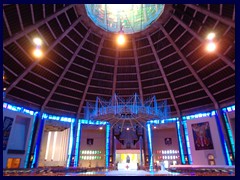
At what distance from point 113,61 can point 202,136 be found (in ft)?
58.9

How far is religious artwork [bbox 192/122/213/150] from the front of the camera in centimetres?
2888

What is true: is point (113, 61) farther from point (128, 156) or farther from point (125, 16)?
point (128, 156)

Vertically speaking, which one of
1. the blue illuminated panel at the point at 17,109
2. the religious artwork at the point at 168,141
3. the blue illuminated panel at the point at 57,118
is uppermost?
the blue illuminated panel at the point at 17,109

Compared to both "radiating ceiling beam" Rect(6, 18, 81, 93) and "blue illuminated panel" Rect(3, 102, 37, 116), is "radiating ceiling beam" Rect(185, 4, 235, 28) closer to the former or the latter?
"radiating ceiling beam" Rect(6, 18, 81, 93)

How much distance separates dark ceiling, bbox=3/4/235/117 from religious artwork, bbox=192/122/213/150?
133 inches

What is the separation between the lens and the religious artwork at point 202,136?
28.9 metres

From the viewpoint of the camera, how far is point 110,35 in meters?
27.8

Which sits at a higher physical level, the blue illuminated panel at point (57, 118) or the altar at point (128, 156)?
the blue illuminated panel at point (57, 118)

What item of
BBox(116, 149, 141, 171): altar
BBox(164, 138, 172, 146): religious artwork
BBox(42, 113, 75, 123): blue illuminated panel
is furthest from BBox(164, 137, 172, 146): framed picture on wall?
BBox(42, 113, 75, 123): blue illuminated panel

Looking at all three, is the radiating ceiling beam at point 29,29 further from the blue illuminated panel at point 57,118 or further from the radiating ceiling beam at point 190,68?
the blue illuminated panel at point 57,118

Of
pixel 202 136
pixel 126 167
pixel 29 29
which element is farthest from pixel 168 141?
pixel 29 29

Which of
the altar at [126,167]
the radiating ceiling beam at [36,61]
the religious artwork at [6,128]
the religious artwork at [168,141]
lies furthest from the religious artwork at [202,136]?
the religious artwork at [6,128]

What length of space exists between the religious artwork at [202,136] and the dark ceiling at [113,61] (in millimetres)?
3376

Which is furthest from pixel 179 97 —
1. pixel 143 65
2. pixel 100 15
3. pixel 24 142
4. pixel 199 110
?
pixel 24 142
